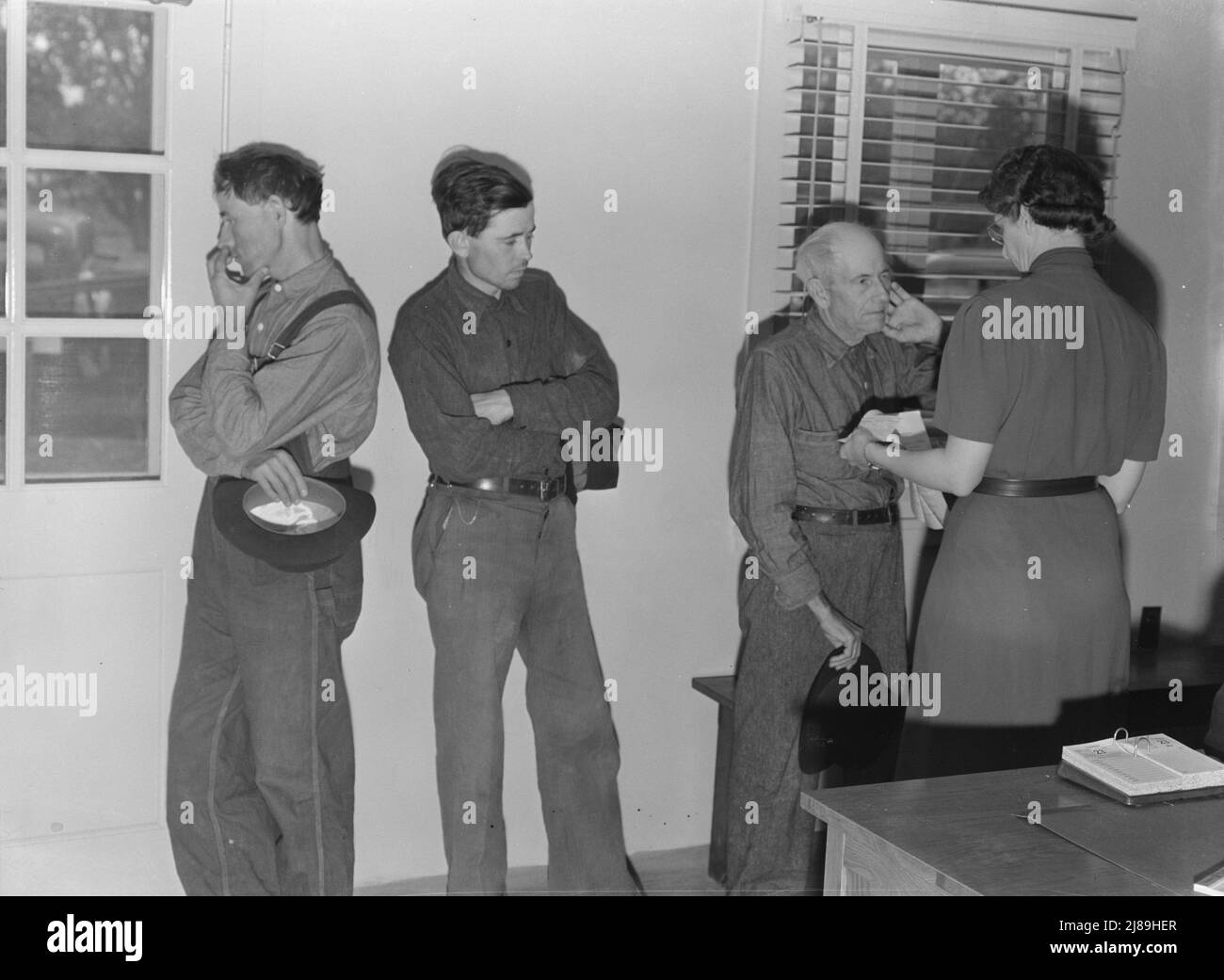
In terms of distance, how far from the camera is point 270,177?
121 inches

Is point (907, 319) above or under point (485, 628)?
above

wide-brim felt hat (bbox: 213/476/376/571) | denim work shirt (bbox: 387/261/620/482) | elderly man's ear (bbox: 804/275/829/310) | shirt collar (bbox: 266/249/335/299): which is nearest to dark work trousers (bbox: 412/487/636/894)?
denim work shirt (bbox: 387/261/620/482)

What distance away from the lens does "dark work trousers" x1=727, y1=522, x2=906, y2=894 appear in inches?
129

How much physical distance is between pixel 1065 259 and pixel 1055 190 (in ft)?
0.48

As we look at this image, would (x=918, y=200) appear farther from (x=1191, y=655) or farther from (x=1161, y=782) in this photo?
(x=1161, y=782)

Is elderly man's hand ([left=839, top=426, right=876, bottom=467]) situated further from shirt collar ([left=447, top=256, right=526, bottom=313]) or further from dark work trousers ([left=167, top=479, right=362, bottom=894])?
dark work trousers ([left=167, top=479, right=362, bottom=894])

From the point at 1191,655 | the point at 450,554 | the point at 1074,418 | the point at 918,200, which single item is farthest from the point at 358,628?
the point at 1191,655

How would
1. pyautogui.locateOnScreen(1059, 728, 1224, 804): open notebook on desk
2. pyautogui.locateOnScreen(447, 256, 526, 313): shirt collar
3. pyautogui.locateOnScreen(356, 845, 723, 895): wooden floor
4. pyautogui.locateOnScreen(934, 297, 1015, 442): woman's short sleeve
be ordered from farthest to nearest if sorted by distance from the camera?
pyautogui.locateOnScreen(356, 845, 723, 895): wooden floor
pyautogui.locateOnScreen(447, 256, 526, 313): shirt collar
pyautogui.locateOnScreen(934, 297, 1015, 442): woman's short sleeve
pyautogui.locateOnScreen(1059, 728, 1224, 804): open notebook on desk

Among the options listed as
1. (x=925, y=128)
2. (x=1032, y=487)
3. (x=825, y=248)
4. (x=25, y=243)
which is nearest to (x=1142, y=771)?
(x=1032, y=487)

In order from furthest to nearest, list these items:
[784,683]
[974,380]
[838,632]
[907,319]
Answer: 1. [907,319]
2. [784,683]
3. [838,632]
4. [974,380]

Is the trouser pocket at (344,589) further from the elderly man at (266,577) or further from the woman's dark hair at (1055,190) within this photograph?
the woman's dark hair at (1055,190)

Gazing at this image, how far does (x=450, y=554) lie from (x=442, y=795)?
1.94 ft

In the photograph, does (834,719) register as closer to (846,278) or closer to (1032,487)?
(1032,487)

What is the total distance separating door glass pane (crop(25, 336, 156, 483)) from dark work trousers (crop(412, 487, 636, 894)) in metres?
0.70
